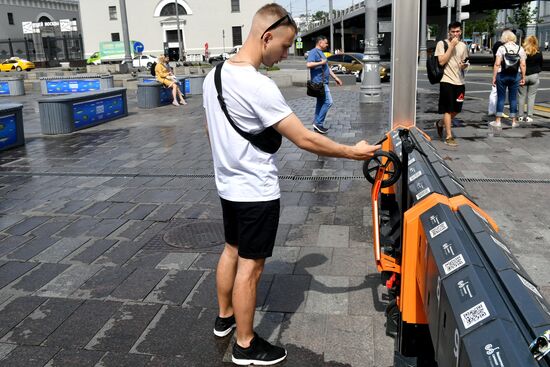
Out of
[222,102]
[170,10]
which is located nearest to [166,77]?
[222,102]

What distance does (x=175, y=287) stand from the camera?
3.90 metres

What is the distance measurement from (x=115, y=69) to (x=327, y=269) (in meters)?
32.7

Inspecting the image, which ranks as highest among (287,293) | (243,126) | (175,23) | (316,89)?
(175,23)

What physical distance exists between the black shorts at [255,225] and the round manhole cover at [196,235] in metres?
2.01

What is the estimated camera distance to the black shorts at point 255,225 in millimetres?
2703

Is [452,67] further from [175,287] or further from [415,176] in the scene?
[175,287]

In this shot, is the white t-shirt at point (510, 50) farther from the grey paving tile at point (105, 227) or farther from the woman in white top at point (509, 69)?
the grey paving tile at point (105, 227)

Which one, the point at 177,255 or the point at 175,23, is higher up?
the point at 175,23

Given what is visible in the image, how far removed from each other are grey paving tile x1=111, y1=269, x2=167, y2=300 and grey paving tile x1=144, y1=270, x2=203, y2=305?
0.18 feet

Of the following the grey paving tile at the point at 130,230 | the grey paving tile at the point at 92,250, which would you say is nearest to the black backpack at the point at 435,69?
the grey paving tile at the point at 130,230

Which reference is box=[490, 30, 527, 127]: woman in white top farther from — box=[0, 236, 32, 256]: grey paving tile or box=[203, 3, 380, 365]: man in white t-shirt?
box=[0, 236, 32, 256]: grey paving tile

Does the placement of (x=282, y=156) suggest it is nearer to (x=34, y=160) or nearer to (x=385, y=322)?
(x=34, y=160)

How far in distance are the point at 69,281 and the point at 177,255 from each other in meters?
0.89

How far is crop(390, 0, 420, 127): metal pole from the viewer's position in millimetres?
5863
